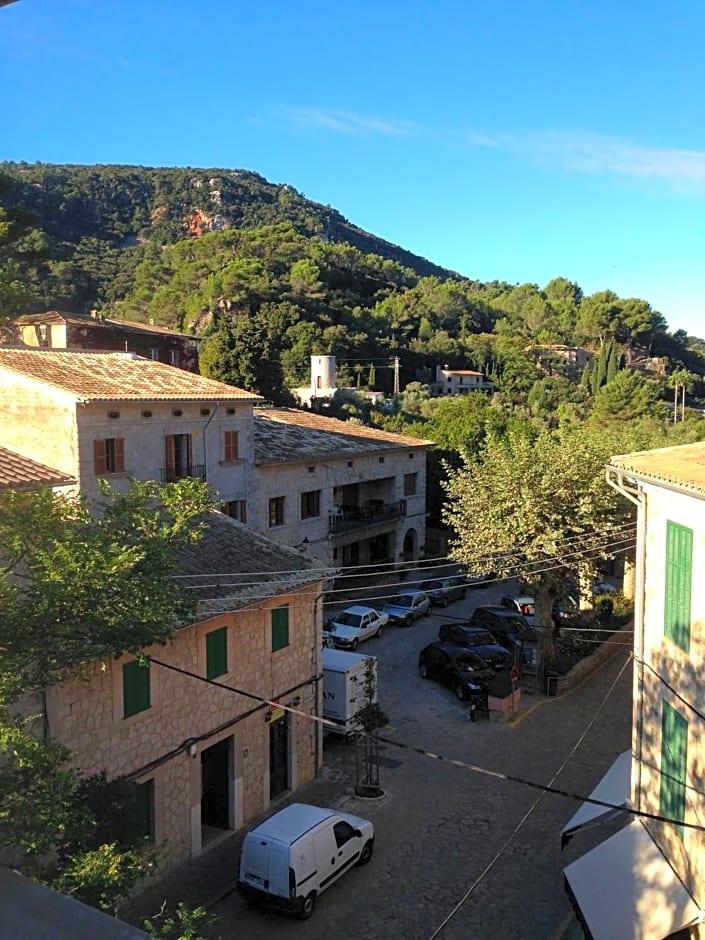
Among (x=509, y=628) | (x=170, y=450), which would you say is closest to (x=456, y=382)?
(x=509, y=628)

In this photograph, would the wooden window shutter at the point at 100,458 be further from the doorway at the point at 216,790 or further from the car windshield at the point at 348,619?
the car windshield at the point at 348,619

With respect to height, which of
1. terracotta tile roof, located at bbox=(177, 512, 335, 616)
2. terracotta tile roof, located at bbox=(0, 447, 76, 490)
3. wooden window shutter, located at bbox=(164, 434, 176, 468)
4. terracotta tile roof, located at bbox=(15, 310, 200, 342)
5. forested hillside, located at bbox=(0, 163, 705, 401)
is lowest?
terracotta tile roof, located at bbox=(177, 512, 335, 616)

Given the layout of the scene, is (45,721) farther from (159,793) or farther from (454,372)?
(454,372)

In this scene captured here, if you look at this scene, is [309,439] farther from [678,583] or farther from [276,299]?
[276,299]

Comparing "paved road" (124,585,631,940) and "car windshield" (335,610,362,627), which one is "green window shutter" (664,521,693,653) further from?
"car windshield" (335,610,362,627)

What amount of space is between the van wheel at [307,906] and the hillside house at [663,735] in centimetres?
432

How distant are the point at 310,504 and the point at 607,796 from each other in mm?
20767

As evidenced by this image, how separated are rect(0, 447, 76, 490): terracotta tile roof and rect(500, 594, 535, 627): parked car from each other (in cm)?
2239

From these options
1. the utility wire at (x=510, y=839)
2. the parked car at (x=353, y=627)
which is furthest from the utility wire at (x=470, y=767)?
the parked car at (x=353, y=627)

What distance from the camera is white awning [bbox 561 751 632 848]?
14008 mm

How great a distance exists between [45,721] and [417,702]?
13.5 meters

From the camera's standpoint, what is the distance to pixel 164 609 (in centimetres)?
869

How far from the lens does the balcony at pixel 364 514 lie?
35531 millimetres

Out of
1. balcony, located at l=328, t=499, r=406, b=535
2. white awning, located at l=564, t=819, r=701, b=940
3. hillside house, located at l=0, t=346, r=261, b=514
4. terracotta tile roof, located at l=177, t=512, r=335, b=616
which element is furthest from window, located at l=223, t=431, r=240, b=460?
white awning, located at l=564, t=819, r=701, b=940
